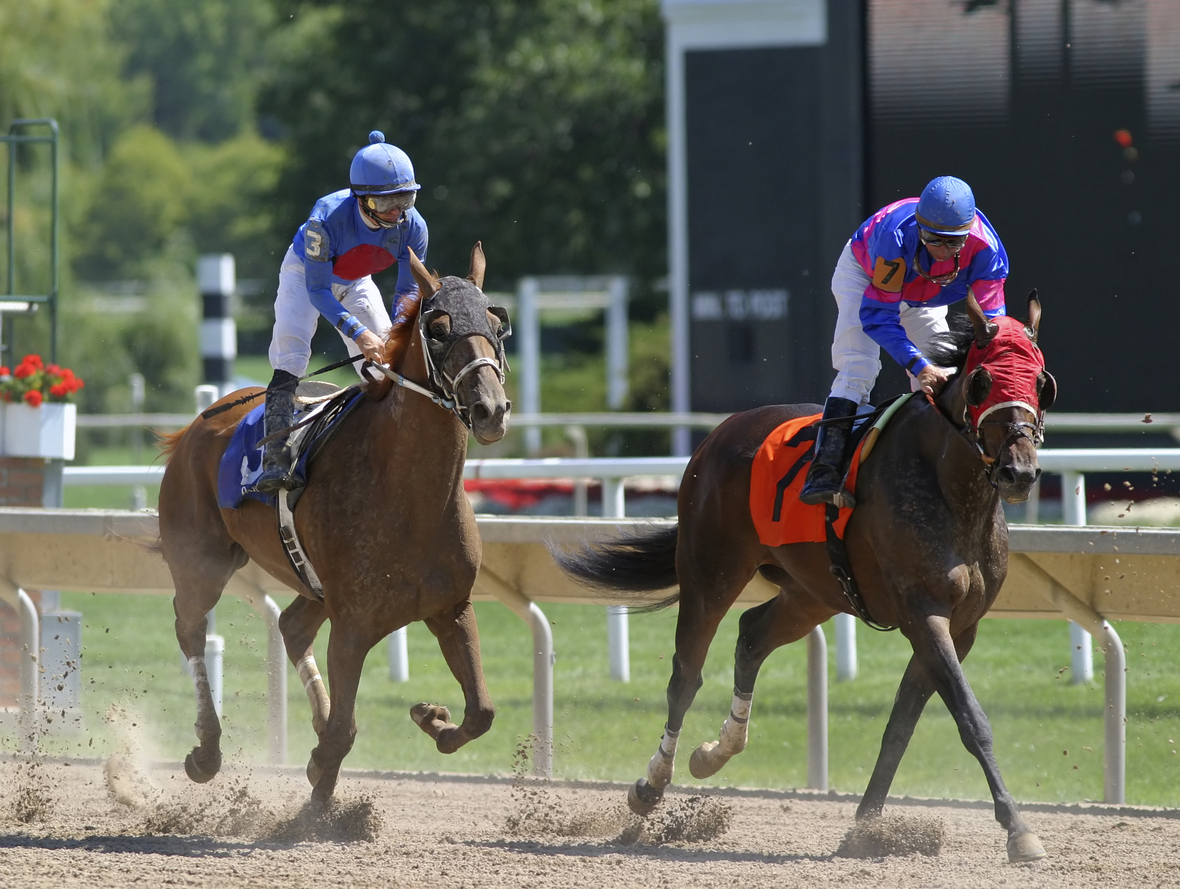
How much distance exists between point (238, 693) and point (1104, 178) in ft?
15.7

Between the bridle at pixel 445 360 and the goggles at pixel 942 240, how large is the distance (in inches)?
46.6

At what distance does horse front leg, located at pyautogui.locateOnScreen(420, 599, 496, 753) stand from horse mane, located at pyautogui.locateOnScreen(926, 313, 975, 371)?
1.49m

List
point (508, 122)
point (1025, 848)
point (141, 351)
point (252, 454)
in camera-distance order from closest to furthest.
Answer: point (1025, 848) < point (252, 454) < point (508, 122) < point (141, 351)

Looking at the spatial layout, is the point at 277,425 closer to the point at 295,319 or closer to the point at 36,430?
Answer: the point at 295,319

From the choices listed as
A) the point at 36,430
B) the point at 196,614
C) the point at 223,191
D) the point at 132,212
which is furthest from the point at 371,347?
the point at 223,191

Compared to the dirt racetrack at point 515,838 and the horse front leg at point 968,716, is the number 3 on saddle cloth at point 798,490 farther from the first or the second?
the dirt racetrack at point 515,838

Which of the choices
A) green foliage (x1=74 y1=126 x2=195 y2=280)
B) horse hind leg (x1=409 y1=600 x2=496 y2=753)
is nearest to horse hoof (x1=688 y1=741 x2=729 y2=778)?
horse hind leg (x1=409 y1=600 x2=496 y2=753)

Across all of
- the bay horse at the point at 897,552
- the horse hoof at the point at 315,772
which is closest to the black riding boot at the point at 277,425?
the horse hoof at the point at 315,772

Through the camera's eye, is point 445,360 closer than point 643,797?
Yes

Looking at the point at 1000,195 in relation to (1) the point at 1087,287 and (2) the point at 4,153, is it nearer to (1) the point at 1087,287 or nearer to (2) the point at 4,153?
(1) the point at 1087,287

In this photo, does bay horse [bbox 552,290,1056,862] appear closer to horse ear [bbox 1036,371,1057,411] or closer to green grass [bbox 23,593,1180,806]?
horse ear [bbox 1036,371,1057,411]

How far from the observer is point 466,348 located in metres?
4.54

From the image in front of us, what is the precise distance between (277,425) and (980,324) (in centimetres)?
206

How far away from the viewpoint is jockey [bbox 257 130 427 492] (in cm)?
493
